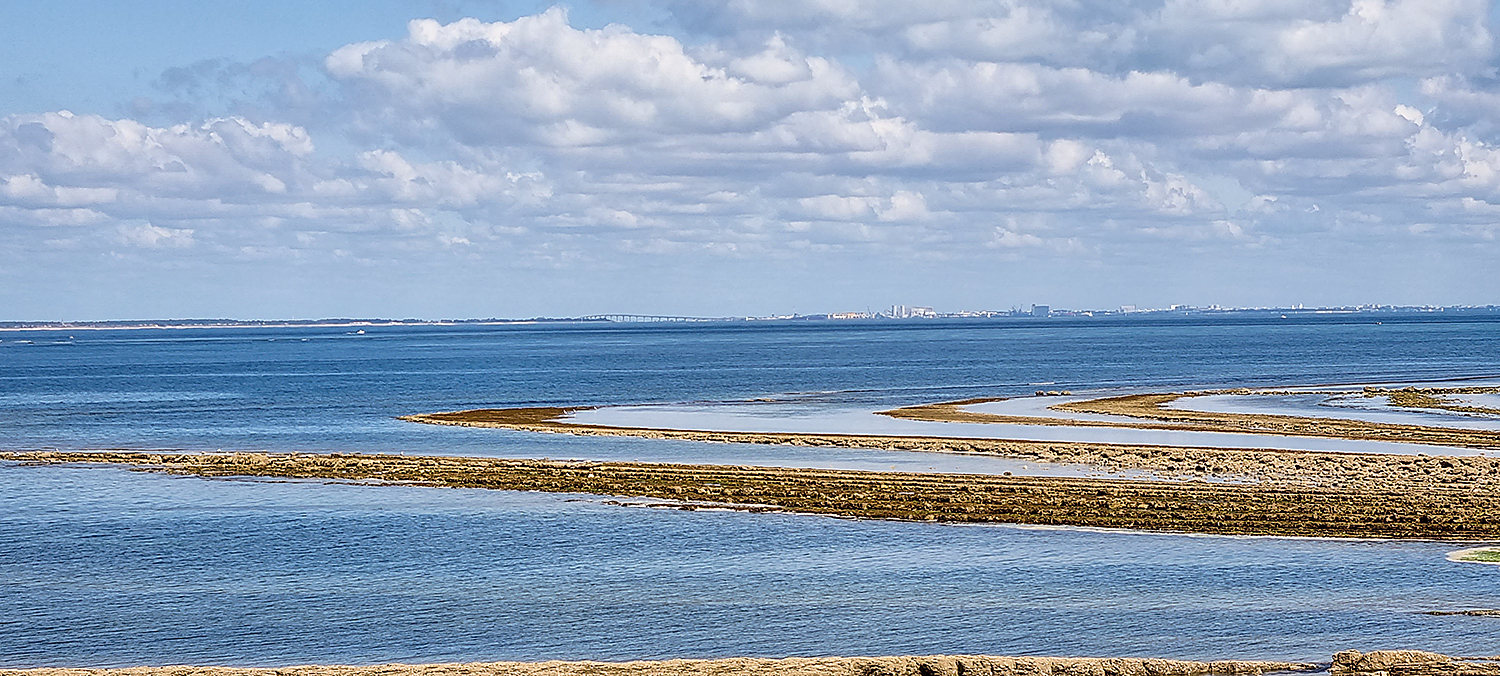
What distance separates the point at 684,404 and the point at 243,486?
46.3 metres

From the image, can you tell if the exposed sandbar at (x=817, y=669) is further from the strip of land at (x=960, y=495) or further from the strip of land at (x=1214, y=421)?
the strip of land at (x=1214, y=421)

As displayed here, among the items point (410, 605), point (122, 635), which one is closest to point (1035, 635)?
point (410, 605)

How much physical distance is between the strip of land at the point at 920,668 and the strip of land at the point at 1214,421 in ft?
134

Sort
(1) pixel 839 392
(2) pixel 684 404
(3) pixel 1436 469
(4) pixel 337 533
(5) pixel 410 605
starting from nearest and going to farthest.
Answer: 1. (5) pixel 410 605
2. (4) pixel 337 533
3. (3) pixel 1436 469
4. (2) pixel 684 404
5. (1) pixel 839 392

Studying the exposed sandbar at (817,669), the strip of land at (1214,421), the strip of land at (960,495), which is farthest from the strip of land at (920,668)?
the strip of land at (1214,421)

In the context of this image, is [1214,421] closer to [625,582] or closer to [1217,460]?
[1217,460]

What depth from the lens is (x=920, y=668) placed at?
23984mm

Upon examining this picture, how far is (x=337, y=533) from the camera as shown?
41.6 m

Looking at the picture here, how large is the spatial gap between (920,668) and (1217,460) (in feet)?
114

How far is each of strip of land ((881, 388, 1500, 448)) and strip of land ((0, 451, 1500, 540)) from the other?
20323 millimetres

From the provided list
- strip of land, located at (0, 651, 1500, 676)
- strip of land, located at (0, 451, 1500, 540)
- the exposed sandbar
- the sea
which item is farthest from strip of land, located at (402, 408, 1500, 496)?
the exposed sandbar

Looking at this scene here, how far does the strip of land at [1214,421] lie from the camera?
65750mm

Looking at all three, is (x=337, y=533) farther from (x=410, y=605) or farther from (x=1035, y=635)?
(x=1035, y=635)

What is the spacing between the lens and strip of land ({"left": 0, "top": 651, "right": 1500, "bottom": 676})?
23750 millimetres
